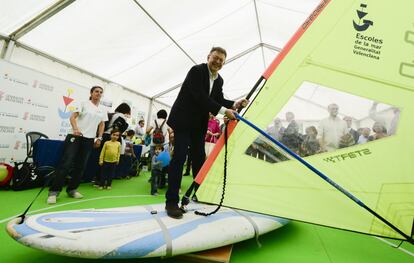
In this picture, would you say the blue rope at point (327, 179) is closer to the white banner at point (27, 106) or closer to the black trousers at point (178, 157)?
the black trousers at point (178, 157)

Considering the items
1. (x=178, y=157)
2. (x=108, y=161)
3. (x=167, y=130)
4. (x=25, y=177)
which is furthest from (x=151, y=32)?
(x=178, y=157)

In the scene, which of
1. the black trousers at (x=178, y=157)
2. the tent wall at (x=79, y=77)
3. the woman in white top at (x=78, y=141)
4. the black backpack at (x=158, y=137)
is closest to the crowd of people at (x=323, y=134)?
the black trousers at (x=178, y=157)

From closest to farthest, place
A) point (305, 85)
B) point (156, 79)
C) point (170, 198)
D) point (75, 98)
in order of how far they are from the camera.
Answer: point (305, 85) → point (170, 198) → point (75, 98) → point (156, 79)

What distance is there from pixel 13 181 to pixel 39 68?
2.26 meters

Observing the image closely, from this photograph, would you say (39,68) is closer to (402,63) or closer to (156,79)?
(156,79)

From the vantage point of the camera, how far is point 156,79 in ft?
23.6

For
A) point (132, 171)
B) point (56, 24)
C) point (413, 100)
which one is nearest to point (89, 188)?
point (132, 171)

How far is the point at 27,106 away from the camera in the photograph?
4117mm

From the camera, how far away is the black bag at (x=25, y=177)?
309 centimetres

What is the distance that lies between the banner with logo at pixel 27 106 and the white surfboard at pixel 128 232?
3.21 metres

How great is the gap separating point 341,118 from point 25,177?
3.63 m

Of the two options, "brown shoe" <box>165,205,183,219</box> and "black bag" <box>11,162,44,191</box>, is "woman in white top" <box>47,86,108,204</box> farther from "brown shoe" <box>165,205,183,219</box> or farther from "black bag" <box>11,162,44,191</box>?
"brown shoe" <box>165,205,183,219</box>

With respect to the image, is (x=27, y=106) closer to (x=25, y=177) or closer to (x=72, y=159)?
(x=25, y=177)

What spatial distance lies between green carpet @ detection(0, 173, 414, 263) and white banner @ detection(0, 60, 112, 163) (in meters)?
1.35
